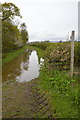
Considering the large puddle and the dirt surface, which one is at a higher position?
the dirt surface

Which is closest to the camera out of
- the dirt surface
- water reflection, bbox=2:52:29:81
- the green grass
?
the green grass

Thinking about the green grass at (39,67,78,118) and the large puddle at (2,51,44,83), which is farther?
the large puddle at (2,51,44,83)

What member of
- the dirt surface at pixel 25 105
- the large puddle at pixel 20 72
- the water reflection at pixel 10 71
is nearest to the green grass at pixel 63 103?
the dirt surface at pixel 25 105

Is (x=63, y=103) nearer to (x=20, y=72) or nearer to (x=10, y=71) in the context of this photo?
(x=20, y=72)

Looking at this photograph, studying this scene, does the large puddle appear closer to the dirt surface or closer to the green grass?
the dirt surface

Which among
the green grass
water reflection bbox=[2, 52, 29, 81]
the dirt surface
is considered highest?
the green grass

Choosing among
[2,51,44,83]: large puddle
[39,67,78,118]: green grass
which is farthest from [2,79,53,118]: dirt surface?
[2,51,44,83]: large puddle

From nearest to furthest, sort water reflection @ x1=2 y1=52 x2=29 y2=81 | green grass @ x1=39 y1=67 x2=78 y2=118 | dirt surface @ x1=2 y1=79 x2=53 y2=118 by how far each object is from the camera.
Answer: green grass @ x1=39 y1=67 x2=78 y2=118 < dirt surface @ x1=2 y1=79 x2=53 y2=118 < water reflection @ x1=2 y1=52 x2=29 y2=81

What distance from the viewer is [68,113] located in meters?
4.68

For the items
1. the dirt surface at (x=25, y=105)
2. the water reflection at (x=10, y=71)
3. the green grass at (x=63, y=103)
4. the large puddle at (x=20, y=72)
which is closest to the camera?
the green grass at (x=63, y=103)

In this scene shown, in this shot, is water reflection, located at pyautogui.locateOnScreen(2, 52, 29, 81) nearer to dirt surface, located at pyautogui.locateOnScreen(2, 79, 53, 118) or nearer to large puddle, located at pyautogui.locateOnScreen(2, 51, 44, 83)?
large puddle, located at pyautogui.locateOnScreen(2, 51, 44, 83)

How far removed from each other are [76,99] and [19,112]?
1948mm

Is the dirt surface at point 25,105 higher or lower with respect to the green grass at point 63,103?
lower

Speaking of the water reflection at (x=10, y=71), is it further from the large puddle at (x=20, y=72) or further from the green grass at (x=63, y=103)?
the green grass at (x=63, y=103)
